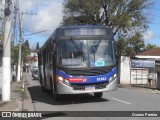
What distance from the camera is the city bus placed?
56.9ft

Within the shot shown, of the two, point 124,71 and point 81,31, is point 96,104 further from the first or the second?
point 124,71

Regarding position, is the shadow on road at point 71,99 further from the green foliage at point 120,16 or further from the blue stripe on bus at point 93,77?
the green foliage at point 120,16

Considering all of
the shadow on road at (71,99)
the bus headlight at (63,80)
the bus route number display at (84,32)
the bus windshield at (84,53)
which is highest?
the bus route number display at (84,32)

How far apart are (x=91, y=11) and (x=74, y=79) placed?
105ft

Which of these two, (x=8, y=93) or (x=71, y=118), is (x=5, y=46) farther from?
(x=71, y=118)

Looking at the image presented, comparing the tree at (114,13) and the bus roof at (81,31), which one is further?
the tree at (114,13)

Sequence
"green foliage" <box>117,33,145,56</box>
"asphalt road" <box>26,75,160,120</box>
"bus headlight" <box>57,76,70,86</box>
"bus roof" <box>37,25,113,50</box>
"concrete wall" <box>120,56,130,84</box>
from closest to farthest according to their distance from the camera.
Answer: "asphalt road" <box>26,75,160,120</box>
"bus headlight" <box>57,76,70,86</box>
"bus roof" <box>37,25,113,50</box>
"concrete wall" <box>120,56,130,84</box>
"green foliage" <box>117,33,145,56</box>

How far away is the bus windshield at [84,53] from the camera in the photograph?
1744 centimetres

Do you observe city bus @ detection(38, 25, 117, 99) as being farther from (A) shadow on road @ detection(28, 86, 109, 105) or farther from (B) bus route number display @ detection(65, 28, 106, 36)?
(A) shadow on road @ detection(28, 86, 109, 105)

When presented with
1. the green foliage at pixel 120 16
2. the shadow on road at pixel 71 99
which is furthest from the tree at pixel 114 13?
the shadow on road at pixel 71 99

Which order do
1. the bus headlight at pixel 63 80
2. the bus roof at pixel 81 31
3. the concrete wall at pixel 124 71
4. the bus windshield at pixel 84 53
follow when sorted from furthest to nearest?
the concrete wall at pixel 124 71, the bus roof at pixel 81 31, the bus windshield at pixel 84 53, the bus headlight at pixel 63 80

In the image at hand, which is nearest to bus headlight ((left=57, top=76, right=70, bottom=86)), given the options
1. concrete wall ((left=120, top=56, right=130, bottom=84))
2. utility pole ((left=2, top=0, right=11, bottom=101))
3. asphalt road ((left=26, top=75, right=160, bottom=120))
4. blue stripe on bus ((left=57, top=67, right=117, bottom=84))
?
blue stripe on bus ((left=57, top=67, right=117, bottom=84))

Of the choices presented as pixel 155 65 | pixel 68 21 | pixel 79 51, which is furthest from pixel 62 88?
pixel 68 21

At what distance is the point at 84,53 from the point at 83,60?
316 millimetres
